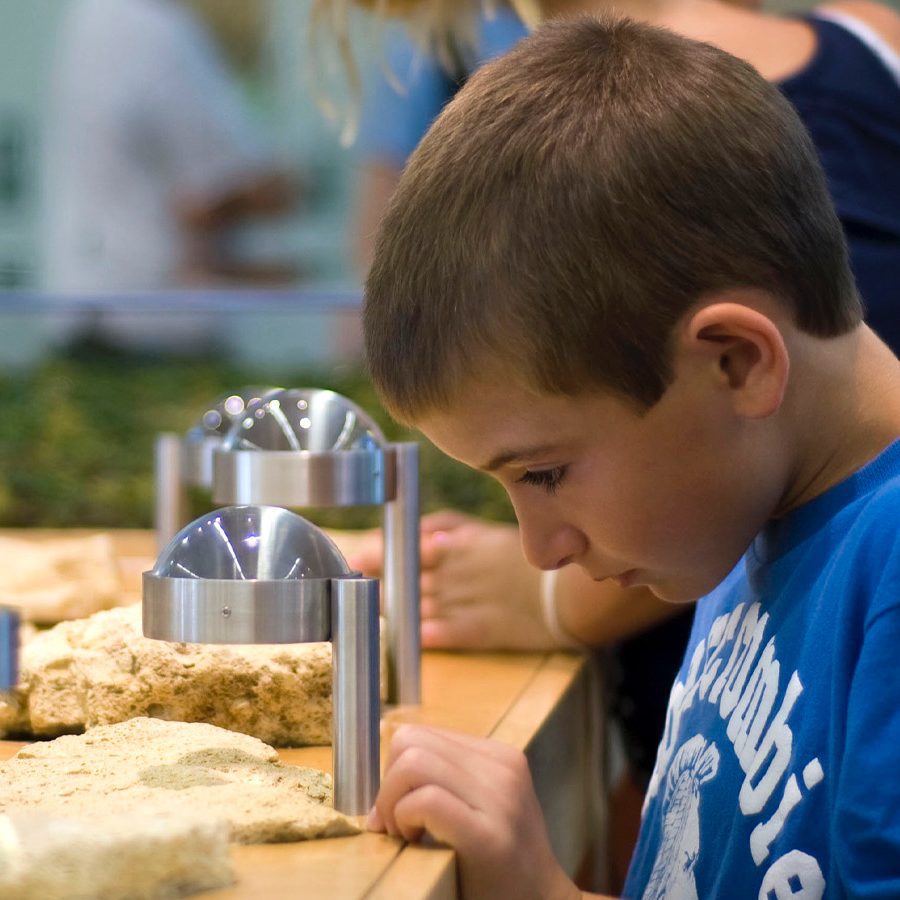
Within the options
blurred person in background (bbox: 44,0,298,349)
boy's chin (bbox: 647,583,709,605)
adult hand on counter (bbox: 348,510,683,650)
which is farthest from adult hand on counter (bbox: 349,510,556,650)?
blurred person in background (bbox: 44,0,298,349)

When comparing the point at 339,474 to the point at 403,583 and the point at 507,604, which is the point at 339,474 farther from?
the point at 507,604

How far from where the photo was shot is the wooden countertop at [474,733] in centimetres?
84

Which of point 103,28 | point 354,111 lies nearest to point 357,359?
point 354,111

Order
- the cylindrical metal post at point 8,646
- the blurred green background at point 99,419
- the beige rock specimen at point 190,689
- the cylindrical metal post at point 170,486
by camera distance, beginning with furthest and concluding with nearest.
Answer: the blurred green background at point 99,419 → the cylindrical metal post at point 170,486 → the beige rock specimen at point 190,689 → the cylindrical metal post at point 8,646

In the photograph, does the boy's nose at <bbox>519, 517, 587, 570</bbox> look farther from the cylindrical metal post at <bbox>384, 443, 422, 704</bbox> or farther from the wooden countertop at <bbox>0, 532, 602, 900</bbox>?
the cylindrical metal post at <bbox>384, 443, 422, 704</bbox>

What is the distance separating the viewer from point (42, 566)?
1.72 meters

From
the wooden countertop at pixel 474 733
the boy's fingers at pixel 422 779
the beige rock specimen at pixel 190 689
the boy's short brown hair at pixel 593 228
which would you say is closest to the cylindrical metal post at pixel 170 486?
the wooden countertop at pixel 474 733

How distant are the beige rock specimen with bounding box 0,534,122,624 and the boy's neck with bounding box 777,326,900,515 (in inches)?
34.7

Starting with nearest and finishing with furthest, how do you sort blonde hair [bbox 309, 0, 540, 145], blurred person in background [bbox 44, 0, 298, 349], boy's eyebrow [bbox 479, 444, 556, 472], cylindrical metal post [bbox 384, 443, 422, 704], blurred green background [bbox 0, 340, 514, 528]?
boy's eyebrow [bbox 479, 444, 556, 472] → cylindrical metal post [bbox 384, 443, 422, 704] → blonde hair [bbox 309, 0, 540, 145] → blurred green background [bbox 0, 340, 514, 528] → blurred person in background [bbox 44, 0, 298, 349]

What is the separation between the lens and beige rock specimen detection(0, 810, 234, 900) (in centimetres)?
76

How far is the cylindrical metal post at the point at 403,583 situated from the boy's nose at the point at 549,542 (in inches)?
13.1

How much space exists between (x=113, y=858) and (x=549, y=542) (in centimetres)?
37

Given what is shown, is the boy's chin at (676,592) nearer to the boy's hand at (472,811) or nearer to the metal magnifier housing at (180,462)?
the boy's hand at (472,811)

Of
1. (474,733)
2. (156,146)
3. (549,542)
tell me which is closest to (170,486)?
(474,733)
